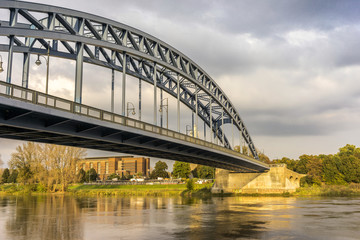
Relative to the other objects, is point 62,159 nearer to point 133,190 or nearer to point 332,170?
point 133,190

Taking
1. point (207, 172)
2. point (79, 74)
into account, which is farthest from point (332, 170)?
point (79, 74)

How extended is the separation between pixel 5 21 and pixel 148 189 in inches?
2693

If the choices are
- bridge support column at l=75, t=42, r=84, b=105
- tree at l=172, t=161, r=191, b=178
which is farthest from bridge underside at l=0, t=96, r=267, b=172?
tree at l=172, t=161, r=191, b=178

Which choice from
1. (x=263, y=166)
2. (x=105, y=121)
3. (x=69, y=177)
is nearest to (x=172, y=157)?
(x=105, y=121)

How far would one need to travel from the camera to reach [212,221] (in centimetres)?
2986

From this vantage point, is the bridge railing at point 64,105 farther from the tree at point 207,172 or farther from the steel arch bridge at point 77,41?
the tree at point 207,172

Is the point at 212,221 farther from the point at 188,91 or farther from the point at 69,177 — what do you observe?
the point at 69,177

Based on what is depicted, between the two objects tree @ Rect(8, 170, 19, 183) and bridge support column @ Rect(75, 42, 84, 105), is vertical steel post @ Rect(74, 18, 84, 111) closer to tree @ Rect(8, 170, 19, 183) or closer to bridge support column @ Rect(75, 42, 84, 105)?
bridge support column @ Rect(75, 42, 84, 105)

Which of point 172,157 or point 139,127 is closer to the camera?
point 139,127

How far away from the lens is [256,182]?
78125 mm

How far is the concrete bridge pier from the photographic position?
249 ft

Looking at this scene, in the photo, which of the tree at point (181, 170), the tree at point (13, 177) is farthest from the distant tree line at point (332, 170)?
the tree at point (13, 177)

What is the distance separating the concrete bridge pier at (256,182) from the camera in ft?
249

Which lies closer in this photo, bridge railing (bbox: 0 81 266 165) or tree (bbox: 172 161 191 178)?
bridge railing (bbox: 0 81 266 165)
